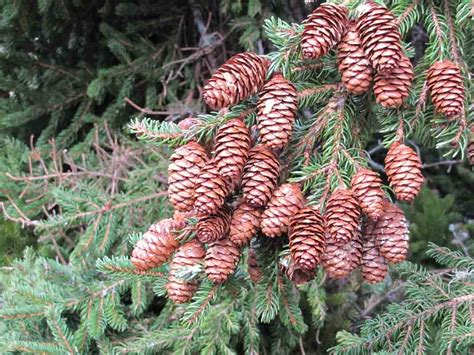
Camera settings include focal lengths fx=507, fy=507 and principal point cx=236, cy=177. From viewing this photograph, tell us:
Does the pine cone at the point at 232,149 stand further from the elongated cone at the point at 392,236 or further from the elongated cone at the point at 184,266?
the elongated cone at the point at 392,236

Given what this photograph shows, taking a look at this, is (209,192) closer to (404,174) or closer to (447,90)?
(404,174)

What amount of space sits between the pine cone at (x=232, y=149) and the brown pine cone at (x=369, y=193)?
8.9 inches

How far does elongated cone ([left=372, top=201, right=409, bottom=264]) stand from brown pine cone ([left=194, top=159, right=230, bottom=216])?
0.32 meters

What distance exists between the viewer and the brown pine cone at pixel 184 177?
3.29 feet

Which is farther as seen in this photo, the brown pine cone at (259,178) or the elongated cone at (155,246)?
the elongated cone at (155,246)

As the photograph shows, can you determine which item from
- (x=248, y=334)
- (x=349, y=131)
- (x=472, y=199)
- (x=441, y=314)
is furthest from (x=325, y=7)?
(x=472, y=199)

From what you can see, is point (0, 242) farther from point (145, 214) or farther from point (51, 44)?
point (51, 44)

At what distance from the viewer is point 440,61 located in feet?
3.63

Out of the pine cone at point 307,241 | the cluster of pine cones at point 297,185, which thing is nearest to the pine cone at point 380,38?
the cluster of pine cones at point 297,185

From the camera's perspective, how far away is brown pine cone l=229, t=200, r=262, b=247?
0.99 metres

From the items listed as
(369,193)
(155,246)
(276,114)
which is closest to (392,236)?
(369,193)

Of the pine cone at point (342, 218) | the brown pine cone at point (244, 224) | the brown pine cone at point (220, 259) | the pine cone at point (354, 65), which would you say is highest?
the pine cone at point (354, 65)

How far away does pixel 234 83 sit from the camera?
982mm

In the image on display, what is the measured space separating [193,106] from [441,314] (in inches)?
64.0
